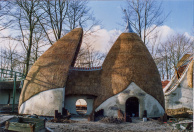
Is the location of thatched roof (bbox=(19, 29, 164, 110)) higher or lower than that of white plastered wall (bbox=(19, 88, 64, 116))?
higher

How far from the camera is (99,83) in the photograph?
45.9 ft

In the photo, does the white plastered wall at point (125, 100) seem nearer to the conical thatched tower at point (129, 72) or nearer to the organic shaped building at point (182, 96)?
the conical thatched tower at point (129, 72)

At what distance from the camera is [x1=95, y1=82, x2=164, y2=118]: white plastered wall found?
42.1 feet

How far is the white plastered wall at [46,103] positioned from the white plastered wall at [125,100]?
2691mm

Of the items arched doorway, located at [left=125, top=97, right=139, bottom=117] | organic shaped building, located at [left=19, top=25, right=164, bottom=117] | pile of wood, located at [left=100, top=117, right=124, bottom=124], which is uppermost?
organic shaped building, located at [left=19, top=25, right=164, bottom=117]

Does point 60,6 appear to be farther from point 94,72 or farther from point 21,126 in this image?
point 21,126

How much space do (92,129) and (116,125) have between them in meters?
1.77

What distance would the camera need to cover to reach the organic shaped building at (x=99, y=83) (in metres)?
12.9

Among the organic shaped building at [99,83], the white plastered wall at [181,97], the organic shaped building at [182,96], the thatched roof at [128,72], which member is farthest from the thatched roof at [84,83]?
the white plastered wall at [181,97]

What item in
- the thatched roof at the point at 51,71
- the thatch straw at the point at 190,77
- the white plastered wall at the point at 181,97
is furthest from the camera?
the white plastered wall at the point at 181,97

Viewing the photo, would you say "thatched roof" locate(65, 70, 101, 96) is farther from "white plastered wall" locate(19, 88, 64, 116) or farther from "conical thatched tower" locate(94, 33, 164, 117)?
"white plastered wall" locate(19, 88, 64, 116)

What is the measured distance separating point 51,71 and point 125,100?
17.9 feet

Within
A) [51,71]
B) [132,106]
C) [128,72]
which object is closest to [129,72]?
[128,72]

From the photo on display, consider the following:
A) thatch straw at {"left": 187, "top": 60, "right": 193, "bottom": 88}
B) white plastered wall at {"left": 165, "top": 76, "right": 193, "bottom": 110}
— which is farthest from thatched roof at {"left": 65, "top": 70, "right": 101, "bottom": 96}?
thatch straw at {"left": 187, "top": 60, "right": 193, "bottom": 88}
